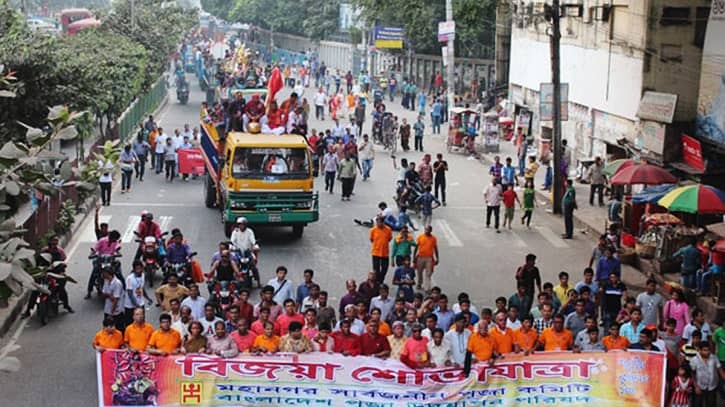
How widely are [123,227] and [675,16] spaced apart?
566 inches

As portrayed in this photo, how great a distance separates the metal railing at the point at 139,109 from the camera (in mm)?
39375

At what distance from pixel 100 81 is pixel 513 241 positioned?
12531mm

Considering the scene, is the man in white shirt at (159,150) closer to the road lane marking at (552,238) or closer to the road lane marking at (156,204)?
the road lane marking at (156,204)

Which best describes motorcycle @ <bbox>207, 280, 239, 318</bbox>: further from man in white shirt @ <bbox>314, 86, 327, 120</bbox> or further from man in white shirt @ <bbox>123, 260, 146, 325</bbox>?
man in white shirt @ <bbox>314, 86, 327, 120</bbox>

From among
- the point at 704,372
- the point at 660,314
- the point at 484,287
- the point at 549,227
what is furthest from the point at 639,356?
the point at 549,227

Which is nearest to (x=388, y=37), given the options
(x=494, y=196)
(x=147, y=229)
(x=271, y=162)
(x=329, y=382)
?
(x=494, y=196)

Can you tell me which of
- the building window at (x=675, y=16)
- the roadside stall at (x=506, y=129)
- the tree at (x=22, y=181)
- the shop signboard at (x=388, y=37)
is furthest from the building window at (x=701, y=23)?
the shop signboard at (x=388, y=37)

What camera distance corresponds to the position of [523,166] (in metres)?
34.9

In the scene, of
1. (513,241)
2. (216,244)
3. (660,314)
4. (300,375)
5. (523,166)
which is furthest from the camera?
(523,166)

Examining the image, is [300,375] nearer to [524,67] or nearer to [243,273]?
[243,273]

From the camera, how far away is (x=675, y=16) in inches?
1114

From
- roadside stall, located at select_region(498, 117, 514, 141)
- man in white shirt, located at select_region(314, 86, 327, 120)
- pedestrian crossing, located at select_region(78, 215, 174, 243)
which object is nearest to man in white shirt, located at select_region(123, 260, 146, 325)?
Answer: pedestrian crossing, located at select_region(78, 215, 174, 243)

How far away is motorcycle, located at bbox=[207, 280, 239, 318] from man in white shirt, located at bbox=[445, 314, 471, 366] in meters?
3.10

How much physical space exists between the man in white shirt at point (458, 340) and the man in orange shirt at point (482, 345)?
0.25 meters
